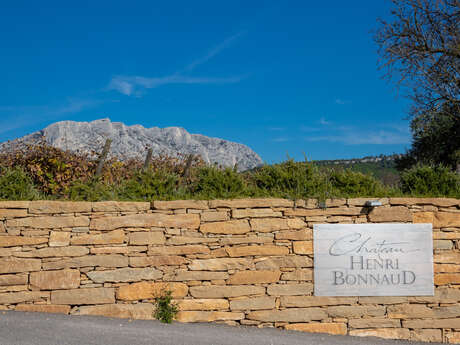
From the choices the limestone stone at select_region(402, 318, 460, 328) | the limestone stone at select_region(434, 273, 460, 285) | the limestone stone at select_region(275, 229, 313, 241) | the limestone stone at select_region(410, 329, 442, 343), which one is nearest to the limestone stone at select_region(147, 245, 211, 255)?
the limestone stone at select_region(275, 229, 313, 241)

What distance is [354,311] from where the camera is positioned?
6.42 metres

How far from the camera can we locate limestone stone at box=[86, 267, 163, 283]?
6.17 metres

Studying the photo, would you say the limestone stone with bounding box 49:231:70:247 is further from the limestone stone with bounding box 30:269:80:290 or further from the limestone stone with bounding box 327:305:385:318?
the limestone stone with bounding box 327:305:385:318

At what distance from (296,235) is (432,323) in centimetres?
270

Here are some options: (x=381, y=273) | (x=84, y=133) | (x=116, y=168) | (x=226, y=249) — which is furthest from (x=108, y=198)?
(x=84, y=133)

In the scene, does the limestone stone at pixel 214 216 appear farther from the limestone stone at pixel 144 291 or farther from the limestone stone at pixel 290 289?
the limestone stone at pixel 290 289

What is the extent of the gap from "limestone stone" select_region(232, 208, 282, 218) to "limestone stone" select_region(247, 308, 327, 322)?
153cm

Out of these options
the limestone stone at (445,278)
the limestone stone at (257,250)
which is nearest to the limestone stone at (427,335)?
the limestone stone at (445,278)

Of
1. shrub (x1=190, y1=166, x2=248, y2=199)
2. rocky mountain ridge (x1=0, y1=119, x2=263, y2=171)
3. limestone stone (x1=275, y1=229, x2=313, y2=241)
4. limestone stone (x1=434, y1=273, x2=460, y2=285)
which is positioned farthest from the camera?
rocky mountain ridge (x1=0, y1=119, x2=263, y2=171)

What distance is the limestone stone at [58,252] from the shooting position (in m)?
6.19

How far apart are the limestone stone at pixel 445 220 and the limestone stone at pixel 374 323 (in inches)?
69.6

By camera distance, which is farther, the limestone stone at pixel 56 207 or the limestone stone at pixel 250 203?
the limestone stone at pixel 250 203

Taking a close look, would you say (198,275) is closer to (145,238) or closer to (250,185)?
(145,238)

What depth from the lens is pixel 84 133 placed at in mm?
18078
